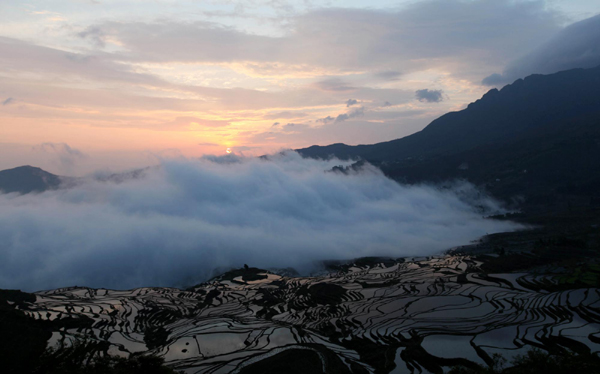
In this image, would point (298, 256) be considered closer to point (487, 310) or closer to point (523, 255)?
point (523, 255)

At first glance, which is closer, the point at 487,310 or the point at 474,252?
the point at 487,310

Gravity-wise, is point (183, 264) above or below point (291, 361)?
below

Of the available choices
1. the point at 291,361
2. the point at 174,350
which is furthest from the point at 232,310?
the point at 291,361

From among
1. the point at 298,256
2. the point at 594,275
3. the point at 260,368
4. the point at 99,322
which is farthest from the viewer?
the point at 298,256

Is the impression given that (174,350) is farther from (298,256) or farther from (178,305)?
(298,256)

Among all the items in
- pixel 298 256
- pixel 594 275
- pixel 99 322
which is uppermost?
pixel 99 322

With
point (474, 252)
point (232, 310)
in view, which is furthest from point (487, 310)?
→ point (474, 252)

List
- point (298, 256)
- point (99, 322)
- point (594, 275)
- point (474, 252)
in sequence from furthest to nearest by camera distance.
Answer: point (298, 256) < point (474, 252) < point (594, 275) < point (99, 322)
